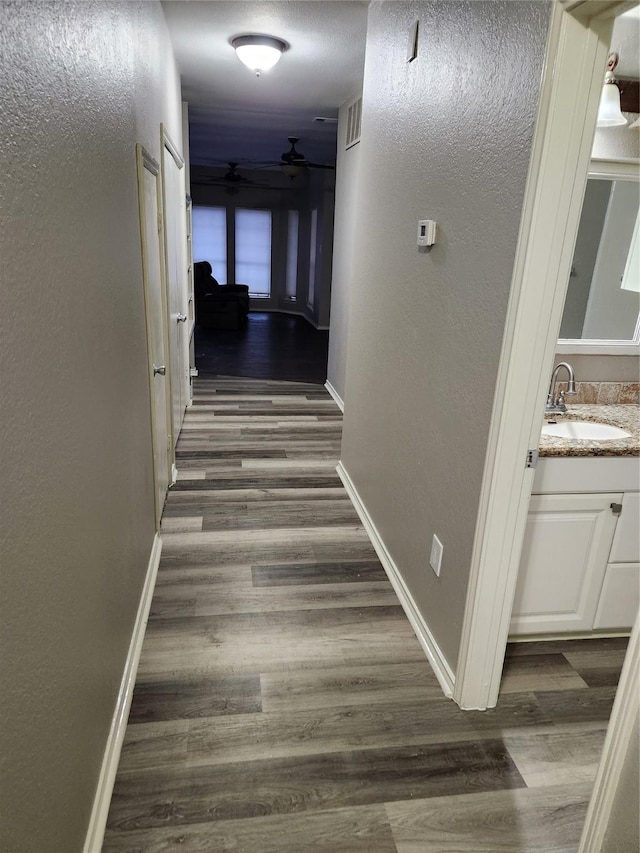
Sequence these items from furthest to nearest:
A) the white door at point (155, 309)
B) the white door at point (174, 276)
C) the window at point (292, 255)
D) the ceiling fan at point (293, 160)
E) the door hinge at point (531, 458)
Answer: the window at point (292, 255) → the ceiling fan at point (293, 160) → the white door at point (174, 276) → the white door at point (155, 309) → the door hinge at point (531, 458)

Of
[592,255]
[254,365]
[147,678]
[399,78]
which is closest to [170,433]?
[147,678]

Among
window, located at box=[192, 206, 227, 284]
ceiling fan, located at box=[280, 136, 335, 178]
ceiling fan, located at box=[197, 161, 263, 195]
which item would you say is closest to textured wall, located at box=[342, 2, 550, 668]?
ceiling fan, located at box=[280, 136, 335, 178]

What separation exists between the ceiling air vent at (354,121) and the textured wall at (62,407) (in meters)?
2.92

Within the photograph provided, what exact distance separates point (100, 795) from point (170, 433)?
233 centimetres

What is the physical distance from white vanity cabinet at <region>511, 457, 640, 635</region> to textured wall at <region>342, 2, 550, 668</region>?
1.05 ft

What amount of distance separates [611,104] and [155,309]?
2.07 meters

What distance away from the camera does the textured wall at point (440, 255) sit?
159 centimetres

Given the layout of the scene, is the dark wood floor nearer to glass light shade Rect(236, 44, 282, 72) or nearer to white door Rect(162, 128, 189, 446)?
white door Rect(162, 128, 189, 446)

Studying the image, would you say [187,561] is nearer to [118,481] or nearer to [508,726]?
[118,481]

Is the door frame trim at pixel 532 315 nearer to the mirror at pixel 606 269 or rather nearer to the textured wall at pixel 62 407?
the mirror at pixel 606 269

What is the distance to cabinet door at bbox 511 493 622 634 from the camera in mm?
2012

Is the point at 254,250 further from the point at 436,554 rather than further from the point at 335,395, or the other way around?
the point at 436,554

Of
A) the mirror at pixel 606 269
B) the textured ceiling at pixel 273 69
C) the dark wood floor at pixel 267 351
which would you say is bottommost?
the dark wood floor at pixel 267 351

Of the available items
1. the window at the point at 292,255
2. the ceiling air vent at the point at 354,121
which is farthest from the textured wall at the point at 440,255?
the window at the point at 292,255
